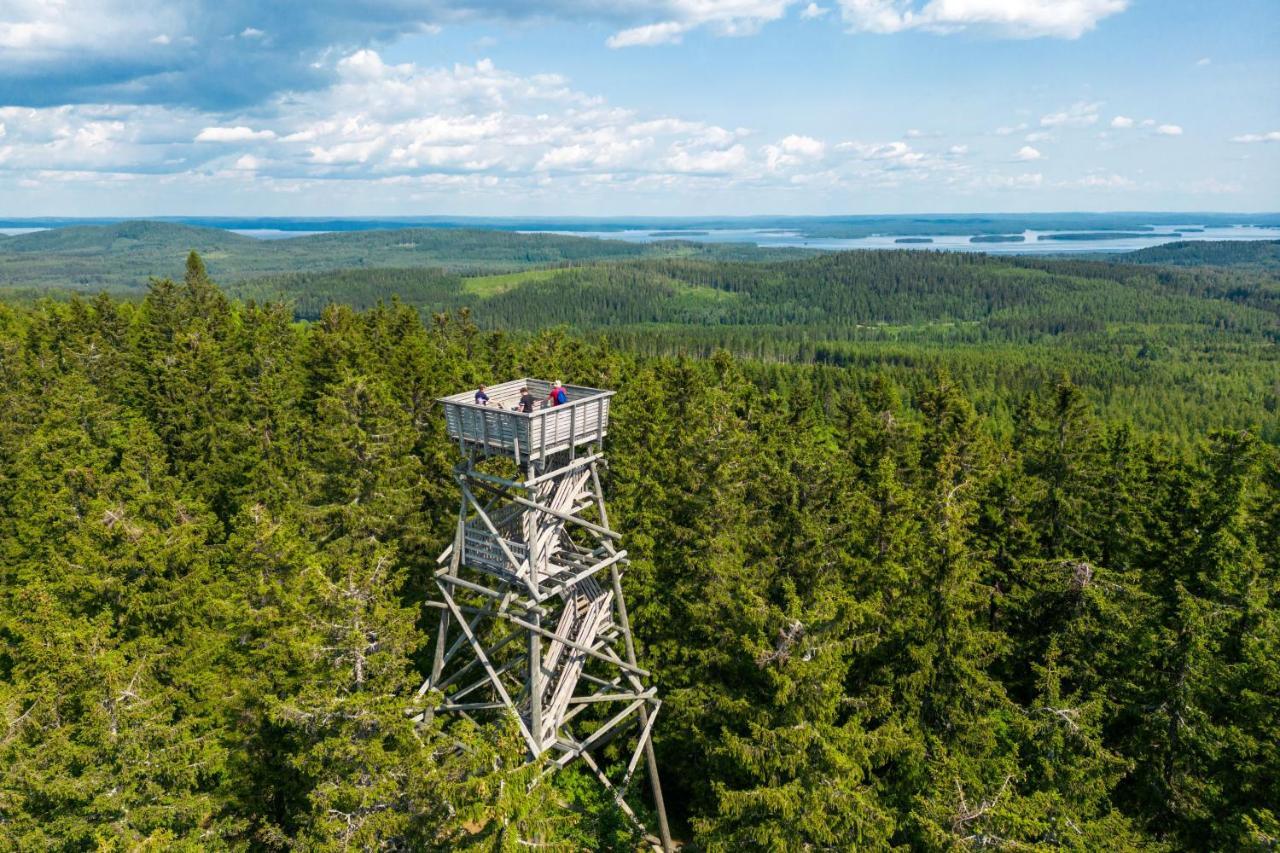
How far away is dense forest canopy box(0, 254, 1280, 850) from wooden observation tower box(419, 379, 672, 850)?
1.60m

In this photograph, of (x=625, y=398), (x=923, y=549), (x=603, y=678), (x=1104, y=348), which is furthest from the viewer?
(x=1104, y=348)

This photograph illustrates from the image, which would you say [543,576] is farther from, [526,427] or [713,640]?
[713,640]

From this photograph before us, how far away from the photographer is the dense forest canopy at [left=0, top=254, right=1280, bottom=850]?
1543 centimetres

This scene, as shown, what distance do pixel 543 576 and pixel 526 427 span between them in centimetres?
420

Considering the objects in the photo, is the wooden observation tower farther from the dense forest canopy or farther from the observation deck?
the dense forest canopy

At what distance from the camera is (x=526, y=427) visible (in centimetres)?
1747

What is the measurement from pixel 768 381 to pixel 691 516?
284 feet

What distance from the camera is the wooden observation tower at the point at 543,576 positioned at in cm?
1811

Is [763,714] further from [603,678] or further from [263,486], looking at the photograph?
[263,486]

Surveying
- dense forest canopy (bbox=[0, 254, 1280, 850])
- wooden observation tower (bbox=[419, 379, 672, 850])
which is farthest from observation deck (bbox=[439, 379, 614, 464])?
dense forest canopy (bbox=[0, 254, 1280, 850])

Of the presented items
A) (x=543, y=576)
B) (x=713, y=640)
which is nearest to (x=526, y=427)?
(x=543, y=576)

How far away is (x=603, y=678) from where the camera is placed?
2330 cm

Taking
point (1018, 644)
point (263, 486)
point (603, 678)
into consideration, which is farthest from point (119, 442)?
point (1018, 644)

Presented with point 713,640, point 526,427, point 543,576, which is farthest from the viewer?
point 713,640
